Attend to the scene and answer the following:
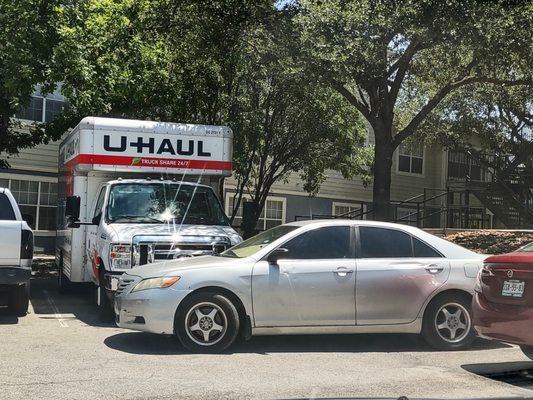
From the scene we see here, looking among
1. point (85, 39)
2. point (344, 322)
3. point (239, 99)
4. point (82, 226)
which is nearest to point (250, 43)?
point (239, 99)

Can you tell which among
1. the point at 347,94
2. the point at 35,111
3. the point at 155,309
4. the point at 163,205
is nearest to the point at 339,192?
the point at 347,94

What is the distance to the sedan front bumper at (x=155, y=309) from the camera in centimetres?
689

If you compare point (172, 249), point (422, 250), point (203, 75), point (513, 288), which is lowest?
point (513, 288)

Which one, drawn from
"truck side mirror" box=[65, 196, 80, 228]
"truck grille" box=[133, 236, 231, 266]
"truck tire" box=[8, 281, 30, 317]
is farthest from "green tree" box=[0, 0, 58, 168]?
"truck grille" box=[133, 236, 231, 266]

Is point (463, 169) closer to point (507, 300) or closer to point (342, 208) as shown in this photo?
point (342, 208)

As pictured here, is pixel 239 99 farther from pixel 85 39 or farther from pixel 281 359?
pixel 281 359

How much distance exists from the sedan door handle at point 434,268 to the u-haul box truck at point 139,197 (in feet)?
9.41

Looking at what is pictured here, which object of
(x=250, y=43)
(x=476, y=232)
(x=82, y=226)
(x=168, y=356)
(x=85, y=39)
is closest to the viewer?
(x=168, y=356)

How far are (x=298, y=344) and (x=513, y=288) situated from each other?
269 centimetres

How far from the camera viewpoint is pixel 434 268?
759cm

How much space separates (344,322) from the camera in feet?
24.0

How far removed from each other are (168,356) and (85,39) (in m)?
7.98

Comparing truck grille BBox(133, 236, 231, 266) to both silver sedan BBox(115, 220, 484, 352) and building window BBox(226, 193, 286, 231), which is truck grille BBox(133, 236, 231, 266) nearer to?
silver sedan BBox(115, 220, 484, 352)

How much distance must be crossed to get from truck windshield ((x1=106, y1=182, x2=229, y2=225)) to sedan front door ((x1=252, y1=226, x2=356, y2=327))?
2.62 metres
